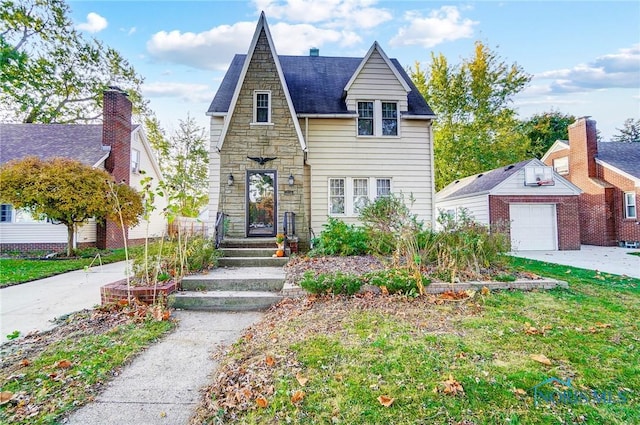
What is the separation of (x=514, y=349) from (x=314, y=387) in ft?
6.96

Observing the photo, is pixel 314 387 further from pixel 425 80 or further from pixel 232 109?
pixel 425 80

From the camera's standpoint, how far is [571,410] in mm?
2084

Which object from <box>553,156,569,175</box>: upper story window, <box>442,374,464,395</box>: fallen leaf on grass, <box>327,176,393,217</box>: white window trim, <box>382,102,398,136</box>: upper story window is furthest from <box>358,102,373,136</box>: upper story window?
<box>553,156,569,175</box>: upper story window

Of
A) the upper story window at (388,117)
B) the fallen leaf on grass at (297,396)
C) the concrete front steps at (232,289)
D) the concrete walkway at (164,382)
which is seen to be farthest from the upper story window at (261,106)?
the fallen leaf on grass at (297,396)

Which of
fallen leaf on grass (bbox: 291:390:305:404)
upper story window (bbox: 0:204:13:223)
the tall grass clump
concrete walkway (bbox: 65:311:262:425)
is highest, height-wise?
upper story window (bbox: 0:204:13:223)

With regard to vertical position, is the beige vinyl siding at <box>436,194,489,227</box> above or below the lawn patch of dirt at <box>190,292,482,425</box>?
above

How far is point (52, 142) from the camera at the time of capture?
1501 cm

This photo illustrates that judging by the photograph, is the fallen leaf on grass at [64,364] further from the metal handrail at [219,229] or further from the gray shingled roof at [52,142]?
the gray shingled roof at [52,142]

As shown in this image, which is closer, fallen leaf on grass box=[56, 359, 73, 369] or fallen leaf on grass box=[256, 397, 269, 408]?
fallen leaf on grass box=[256, 397, 269, 408]

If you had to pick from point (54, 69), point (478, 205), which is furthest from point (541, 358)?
point (54, 69)

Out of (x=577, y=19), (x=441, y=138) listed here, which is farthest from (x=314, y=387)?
(x=441, y=138)

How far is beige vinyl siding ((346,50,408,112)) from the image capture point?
10641 mm

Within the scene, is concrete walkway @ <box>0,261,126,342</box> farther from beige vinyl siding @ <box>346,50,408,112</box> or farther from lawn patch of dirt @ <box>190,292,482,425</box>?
beige vinyl siding @ <box>346,50,408,112</box>

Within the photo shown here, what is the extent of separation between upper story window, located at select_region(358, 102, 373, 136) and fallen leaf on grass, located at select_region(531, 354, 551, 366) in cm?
912
